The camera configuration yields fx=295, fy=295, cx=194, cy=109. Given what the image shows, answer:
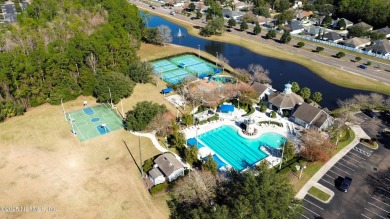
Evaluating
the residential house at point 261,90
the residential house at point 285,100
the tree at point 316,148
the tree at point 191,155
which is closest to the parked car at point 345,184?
the tree at point 316,148

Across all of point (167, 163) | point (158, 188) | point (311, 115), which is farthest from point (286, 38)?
point (158, 188)

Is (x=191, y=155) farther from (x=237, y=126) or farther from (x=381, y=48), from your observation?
(x=381, y=48)

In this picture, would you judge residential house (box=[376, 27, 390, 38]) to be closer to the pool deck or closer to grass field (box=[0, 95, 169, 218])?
the pool deck

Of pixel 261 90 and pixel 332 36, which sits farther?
pixel 332 36

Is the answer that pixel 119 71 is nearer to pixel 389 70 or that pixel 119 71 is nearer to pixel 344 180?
pixel 344 180

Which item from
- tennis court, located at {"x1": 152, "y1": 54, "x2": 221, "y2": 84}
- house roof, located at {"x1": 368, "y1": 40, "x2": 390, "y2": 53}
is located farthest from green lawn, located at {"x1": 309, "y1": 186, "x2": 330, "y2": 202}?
house roof, located at {"x1": 368, "y1": 40, "x2": 390, "y2": 53}
